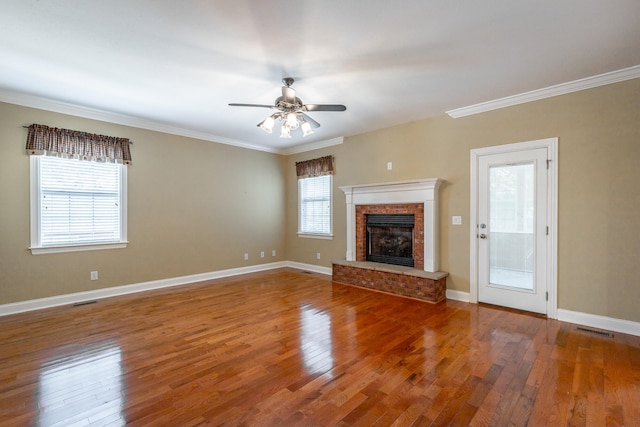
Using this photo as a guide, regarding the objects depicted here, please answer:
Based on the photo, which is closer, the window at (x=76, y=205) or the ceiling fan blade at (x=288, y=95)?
the ceiling fan blade at (x=288, y=95)

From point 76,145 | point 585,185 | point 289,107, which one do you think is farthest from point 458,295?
point 76,145

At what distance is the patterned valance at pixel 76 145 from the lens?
12.3 ft

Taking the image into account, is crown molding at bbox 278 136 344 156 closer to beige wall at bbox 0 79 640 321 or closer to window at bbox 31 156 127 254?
beige wall at bbox 0 79 640 321

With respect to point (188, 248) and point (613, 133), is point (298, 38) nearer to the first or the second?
point (613, 133)

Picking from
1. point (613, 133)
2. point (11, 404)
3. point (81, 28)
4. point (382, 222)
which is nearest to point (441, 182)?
point (382, 222)

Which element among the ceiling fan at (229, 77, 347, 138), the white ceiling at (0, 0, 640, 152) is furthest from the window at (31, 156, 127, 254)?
the ceiling fan at (229, 77, 347, 138)

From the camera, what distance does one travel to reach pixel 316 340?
2852 millimetres

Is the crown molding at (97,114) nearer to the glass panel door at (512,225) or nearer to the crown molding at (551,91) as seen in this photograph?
the crown molding at (551,91)

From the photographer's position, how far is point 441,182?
4.32 metres

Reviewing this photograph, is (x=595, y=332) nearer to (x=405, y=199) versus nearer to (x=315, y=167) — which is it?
(x=405, y=199)

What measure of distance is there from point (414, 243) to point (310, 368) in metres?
2.85

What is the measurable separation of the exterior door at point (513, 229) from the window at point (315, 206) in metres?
2.81

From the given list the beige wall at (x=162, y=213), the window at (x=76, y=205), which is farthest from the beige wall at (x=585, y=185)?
the window at (x=76, y=205)

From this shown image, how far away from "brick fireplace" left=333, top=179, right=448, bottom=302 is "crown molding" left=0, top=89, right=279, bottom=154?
2.84 meters
